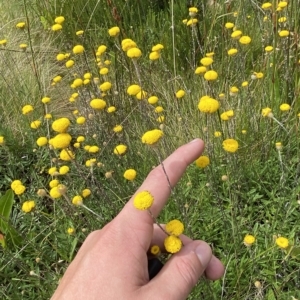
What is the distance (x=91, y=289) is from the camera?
1015 millimetres

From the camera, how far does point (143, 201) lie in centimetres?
111

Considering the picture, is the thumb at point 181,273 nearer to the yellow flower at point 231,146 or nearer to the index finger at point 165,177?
the index finger at point 165,177

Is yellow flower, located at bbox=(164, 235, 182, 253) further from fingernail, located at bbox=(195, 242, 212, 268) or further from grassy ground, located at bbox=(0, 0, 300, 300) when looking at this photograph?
grassy ground, located at bbox=(0, 0, 300, 300)

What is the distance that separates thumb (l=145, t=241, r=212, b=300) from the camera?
100 cm

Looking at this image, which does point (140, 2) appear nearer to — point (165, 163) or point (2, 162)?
point (2, 162)

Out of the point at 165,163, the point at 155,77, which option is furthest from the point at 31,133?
the point at 165,163

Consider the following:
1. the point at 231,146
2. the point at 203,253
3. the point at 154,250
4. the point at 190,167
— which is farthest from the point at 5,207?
the point at 203,253

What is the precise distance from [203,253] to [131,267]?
6.7 inches

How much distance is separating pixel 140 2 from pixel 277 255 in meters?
2.84

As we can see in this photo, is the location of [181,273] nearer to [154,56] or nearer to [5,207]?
[154,56]

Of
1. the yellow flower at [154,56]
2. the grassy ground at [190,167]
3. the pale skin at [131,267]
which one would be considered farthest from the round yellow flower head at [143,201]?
the yellow flower at [154,56]

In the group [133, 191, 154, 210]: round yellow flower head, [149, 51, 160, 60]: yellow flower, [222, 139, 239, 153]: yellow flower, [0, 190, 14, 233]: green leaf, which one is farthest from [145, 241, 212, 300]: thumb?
[0, 190, 14, 233]: green leaf

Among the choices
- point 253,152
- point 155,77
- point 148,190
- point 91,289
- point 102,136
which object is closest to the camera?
point 91,289

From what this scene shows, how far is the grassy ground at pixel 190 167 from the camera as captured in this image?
190 cm
